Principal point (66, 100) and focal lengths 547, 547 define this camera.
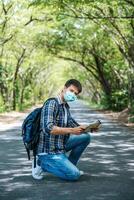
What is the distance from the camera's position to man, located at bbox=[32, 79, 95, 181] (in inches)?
323

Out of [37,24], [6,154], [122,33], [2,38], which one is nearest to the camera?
[6,154]

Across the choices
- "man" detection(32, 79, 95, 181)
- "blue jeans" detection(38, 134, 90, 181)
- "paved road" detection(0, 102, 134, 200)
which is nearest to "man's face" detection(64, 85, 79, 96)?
"man" detection(32, 79, 95, 181)

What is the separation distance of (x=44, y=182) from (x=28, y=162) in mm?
2597

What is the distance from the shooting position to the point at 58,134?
8242 millimetres

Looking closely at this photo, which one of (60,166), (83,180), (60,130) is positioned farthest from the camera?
(83,180)

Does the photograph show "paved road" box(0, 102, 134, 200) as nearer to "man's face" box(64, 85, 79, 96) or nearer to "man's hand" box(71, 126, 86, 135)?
"man's hand" box(71, 126, 86, 135)

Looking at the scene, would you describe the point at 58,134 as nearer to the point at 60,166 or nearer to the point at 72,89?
the point at 60,166

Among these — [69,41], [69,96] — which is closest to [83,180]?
[69,96]

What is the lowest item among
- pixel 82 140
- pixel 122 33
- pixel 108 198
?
pixel 108 198

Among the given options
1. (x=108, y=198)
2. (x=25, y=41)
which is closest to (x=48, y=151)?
(x=108, y=198)

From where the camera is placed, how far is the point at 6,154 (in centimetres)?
1250

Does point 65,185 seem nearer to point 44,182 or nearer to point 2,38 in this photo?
point 44,182

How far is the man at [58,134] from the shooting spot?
8.21m

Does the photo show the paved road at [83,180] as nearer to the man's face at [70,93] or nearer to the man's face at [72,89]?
the man's face at [70,93]
